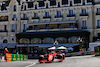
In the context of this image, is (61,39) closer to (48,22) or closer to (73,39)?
(73,39)

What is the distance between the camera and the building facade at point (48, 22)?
53438mm

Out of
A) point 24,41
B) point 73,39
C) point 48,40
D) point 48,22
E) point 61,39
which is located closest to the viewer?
point 73,39

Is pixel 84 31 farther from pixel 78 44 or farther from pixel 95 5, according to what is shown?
pixel 95 5

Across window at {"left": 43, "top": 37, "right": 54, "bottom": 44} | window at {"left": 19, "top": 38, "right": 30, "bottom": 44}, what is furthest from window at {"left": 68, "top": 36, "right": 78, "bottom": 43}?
window at {"left": 19, "top": 38, "right": 30, "bottom": 44}

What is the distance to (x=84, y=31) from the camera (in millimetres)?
51938

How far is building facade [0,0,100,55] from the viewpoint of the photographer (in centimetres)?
5344

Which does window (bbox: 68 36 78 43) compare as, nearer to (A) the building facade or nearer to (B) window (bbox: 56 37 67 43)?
(A) the building facade

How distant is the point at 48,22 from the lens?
56.5 meters

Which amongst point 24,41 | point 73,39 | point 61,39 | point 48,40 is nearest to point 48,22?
point 48,40

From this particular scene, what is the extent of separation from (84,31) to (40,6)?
1486 cm

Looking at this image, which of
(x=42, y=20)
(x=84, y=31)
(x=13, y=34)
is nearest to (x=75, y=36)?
(x=84, y=31)

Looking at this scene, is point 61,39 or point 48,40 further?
point 48,40

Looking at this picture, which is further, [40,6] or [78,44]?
[40,6]

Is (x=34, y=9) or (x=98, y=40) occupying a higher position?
(x=34, y=9)
